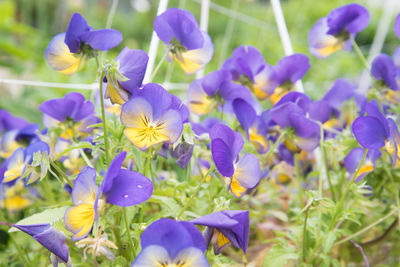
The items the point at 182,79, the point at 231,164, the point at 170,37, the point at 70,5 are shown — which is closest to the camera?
the point at 231,164

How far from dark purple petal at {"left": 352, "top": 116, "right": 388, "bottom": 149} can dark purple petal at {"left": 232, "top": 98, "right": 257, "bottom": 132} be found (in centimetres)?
16

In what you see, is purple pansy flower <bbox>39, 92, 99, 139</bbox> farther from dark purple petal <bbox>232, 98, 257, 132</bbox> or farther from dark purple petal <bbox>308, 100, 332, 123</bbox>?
dark purple petal <bbox>308, 100, 332, 123</bbox>

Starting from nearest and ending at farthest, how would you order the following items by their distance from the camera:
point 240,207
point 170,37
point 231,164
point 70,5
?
point 231,164, point 170,37, point 240,207, point 70,5

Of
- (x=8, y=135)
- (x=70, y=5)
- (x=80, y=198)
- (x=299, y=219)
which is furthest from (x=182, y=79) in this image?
(x=70, y=5)

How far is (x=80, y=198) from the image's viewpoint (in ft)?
1.53

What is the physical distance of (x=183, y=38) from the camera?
606 millimetres

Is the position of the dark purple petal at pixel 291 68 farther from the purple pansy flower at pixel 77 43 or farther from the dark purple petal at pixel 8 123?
the dark purple petal at pixel 8 123

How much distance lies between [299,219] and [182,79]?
2.22 meters

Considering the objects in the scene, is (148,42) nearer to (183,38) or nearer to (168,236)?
(183,38)

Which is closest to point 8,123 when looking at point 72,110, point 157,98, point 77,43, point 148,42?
point 72,110

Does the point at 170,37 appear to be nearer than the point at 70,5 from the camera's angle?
Yes

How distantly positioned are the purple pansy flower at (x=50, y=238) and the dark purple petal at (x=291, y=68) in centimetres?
50

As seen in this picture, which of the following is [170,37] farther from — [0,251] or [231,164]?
[0,251]

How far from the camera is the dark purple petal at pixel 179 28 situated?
1.90 ft
